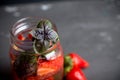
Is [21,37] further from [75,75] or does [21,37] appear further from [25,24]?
[75,75]

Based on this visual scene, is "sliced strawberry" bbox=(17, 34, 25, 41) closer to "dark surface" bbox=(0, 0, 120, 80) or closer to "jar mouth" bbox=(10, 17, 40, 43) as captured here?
"jar mouth" bbox=(10, 17, 40, 43)

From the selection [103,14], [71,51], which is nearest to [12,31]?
[71,51]

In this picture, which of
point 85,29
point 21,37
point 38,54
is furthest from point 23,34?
point 85,29

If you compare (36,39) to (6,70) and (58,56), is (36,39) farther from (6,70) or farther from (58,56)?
(6,70)

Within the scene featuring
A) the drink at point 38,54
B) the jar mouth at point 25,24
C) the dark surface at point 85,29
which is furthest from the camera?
the dark surface at point 85,29

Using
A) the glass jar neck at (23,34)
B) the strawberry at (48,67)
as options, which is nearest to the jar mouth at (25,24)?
the glass jar neck at (23,34)

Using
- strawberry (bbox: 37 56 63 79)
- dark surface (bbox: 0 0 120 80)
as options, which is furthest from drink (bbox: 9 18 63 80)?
dark surface (bbox: 0 0 120 80)

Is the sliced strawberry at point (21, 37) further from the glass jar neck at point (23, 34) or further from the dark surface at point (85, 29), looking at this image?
the dark surface at point (85, 29)
